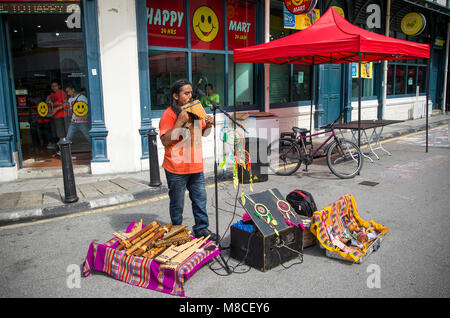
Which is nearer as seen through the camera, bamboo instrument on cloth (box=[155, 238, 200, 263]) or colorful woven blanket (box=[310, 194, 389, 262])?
bamboo instrument on cloth (box=[155, 238, 200, 263])

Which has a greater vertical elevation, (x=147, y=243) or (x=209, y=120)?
(x=209, y=120)

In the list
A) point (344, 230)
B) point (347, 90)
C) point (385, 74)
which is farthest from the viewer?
point (385, 74)

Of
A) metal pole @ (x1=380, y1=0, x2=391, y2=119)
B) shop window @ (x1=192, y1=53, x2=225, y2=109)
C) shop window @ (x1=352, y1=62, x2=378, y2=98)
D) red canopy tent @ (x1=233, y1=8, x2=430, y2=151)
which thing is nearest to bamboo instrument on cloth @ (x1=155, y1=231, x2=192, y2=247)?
red canopy tent @ (x1=233, y1=8, x2=430, y2=151)

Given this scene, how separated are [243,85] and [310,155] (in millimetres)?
4114

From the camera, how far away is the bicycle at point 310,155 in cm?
755

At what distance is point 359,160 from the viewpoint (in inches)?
299

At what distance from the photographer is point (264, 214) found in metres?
3.73

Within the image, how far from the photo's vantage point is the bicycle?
755cm

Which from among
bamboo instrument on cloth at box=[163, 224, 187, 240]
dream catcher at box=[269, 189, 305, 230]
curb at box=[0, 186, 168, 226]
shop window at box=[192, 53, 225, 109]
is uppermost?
shop window at box=[192, 53, 225, 109]

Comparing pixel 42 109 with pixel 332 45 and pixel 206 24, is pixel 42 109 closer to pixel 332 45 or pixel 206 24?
pixel 206 24

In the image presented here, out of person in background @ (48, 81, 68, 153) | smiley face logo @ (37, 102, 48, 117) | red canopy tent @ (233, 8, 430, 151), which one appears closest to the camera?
red canopy tent @ (233, 8, 430, 151)

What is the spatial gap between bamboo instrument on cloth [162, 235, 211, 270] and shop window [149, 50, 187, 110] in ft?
18.1

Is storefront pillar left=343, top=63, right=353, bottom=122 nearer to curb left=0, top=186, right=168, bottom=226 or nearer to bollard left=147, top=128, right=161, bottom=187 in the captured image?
bollard left=147, top=128, right=161, bottom=187

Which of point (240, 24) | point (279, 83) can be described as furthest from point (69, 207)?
point (279, 83)
